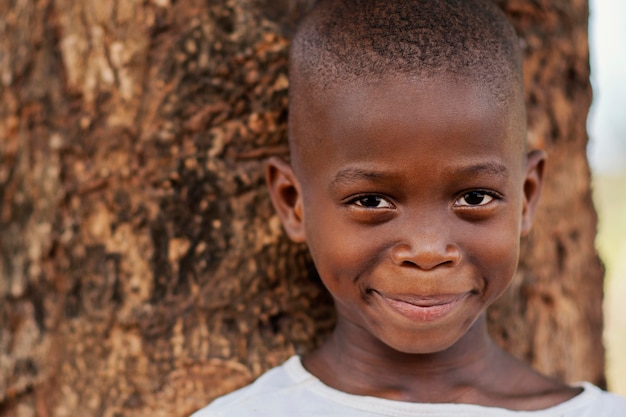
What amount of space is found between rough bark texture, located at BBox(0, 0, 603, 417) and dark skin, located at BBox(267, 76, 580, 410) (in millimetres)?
329

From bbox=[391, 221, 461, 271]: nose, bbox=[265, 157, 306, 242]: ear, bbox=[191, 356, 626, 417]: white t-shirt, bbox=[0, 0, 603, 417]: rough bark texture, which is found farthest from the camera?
bbox=[0, 0, 603, 417]: rough bark texture

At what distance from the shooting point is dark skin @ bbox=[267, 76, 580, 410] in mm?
1804

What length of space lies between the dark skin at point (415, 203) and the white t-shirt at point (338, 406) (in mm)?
55

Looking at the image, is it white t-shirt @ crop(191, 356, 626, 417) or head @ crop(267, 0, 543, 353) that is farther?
white t-shirt @ crop(191, 356, 626, 417)

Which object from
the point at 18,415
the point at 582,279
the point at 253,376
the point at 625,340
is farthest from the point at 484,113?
the point at 625,340

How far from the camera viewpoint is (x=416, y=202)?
1821 millimetres

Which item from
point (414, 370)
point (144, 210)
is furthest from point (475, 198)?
point (144, 210)

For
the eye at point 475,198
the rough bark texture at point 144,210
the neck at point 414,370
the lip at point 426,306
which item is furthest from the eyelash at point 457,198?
the rough bark texture at point 144,210

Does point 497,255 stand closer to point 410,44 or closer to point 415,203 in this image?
point 415,203

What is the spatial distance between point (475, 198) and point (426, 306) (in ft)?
0.90

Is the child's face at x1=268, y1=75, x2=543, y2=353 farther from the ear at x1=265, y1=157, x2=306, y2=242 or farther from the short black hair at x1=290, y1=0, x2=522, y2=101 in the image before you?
the ear at x1=265, y1=157, x2=306, y2=242

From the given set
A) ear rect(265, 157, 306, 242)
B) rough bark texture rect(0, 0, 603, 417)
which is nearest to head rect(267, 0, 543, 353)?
ear rect(265, 157, 306, 242)

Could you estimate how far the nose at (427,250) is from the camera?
178cm

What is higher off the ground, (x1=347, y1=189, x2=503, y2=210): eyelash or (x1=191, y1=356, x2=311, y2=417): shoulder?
(x1=347, y1=189, x2=503, y2=210): eyelash
